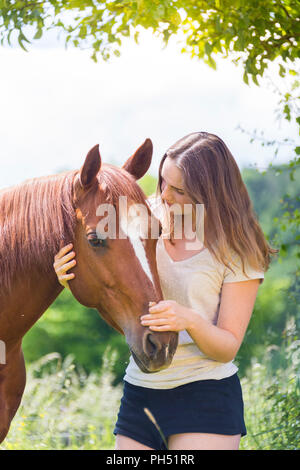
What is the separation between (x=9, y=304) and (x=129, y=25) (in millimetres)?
2386

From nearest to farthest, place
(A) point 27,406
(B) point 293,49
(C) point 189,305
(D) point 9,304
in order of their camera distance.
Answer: (C) point 189,305
(D) point 9,304
(B) point 293,49
(A) point 27,406

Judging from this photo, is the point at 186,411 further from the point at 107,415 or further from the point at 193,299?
the point at 107,415

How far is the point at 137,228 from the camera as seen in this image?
2.12m

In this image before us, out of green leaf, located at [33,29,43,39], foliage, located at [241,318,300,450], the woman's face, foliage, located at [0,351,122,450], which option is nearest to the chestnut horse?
the woman's face

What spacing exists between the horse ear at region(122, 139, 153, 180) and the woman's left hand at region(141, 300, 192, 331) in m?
0.71

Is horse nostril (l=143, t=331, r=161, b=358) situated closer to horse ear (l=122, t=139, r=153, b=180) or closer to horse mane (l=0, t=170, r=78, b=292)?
horse mane (l=0, t=170, r=78, b=292)

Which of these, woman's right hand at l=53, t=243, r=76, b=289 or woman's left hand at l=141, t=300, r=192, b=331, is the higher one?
woman's right hand at l=53, t=243, r=76, b=289

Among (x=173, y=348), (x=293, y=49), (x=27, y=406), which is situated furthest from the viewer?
(x=27, y=406)

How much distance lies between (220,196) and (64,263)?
72cm

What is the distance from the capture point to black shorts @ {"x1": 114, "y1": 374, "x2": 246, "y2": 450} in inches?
81.1

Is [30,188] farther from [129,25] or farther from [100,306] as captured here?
[129,25]

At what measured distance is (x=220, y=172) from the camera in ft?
7.47

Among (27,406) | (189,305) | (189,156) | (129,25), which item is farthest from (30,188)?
(27,406)

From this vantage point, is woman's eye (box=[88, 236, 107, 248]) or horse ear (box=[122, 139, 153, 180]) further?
horse ear (box=[122, 139, 153, 180])
